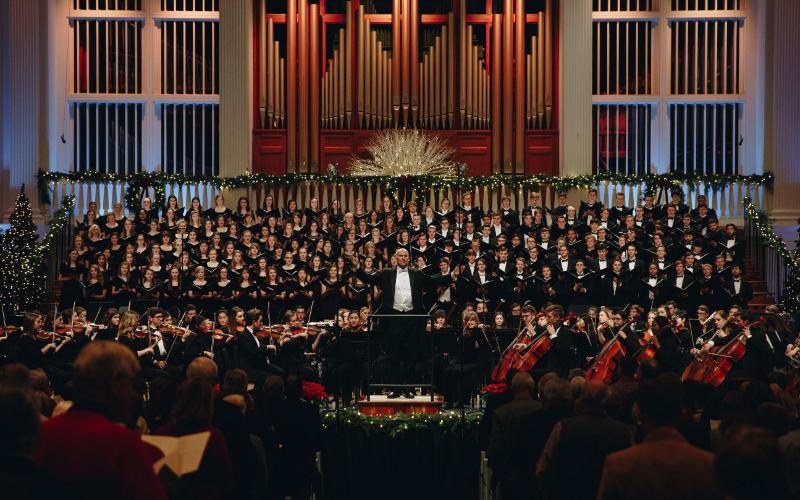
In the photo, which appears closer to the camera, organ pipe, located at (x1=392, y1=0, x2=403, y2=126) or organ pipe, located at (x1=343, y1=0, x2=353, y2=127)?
organ pipe, located at (x1=392, y1=0, x2=403, y2=126)

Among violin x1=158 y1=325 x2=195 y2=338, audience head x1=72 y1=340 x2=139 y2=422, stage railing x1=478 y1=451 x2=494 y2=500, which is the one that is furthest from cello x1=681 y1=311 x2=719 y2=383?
audience head x1=72 y1=340 x2=139 y2=422

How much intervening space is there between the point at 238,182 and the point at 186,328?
5830 millimetres

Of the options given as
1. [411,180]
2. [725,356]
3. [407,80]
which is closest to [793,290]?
[725,356]

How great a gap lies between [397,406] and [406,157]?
7968 millimetres

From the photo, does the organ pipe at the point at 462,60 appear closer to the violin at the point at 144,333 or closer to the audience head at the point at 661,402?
the violin at the point at 144,333

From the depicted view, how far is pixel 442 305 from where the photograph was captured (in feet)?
42.5

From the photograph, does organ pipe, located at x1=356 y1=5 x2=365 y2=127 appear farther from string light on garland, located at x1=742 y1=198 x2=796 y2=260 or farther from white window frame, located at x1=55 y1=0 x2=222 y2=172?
string light on garland, located at x1=742 y1=198 x2=796 y2=260

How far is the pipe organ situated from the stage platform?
8.76 metres

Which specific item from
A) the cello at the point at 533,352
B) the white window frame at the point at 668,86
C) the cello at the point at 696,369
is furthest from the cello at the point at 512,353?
the white window frame at the point at 668,86

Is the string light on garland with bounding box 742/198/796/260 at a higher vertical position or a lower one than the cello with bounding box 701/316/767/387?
higher

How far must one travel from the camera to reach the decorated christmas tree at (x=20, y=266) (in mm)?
14070

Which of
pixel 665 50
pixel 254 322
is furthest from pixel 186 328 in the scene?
pixel 665 50

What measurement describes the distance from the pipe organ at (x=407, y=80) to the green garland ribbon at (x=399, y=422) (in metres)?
9.41

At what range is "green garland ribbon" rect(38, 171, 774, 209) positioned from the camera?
650 inches
